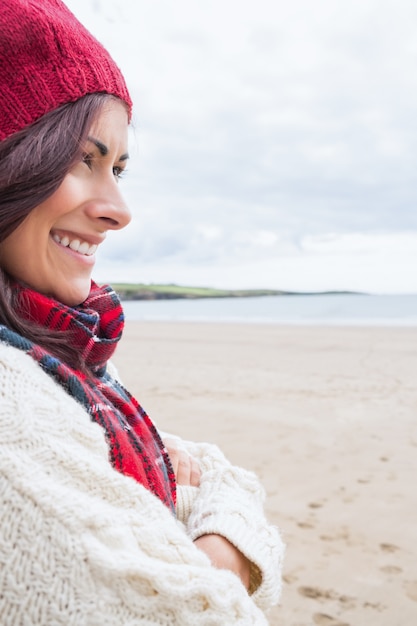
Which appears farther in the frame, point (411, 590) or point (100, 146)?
point (411, 590)

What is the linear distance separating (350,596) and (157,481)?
7.58 feet

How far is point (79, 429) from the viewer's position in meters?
0.95

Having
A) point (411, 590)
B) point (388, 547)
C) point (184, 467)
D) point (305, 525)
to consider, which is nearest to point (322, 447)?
point (305, 525)

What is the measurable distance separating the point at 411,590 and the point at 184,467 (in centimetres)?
221

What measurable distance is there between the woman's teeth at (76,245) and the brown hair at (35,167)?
0.10 m

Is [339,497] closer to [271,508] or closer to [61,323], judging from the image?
[271,508]

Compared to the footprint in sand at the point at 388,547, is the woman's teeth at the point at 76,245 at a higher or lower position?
higher

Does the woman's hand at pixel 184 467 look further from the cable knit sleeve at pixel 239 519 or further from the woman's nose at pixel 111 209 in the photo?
the woman's nose at pixel 111 209

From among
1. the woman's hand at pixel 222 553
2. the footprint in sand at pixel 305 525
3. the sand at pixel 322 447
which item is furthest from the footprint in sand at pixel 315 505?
the woman's hand at pixel 222 553

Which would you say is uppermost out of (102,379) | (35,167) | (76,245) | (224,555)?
(35,167)

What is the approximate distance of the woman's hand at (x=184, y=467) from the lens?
1472mm

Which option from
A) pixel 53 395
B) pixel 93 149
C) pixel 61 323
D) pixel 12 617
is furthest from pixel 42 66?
pixel 12 617

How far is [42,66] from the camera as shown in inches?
44.6

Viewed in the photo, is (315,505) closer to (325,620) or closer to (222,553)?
(325,620)
